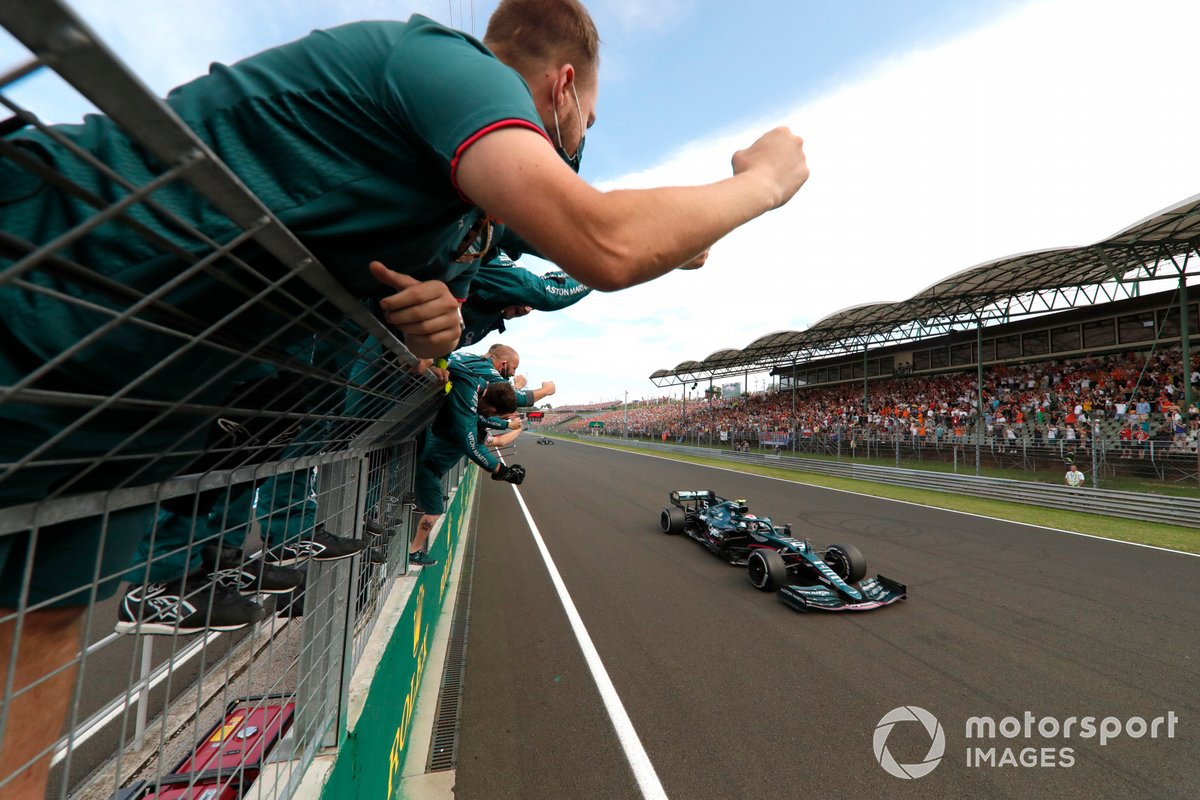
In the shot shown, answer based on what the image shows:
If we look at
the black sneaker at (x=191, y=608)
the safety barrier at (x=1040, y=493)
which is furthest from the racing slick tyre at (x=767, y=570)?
the safety barrier at (x=1040, y=493)

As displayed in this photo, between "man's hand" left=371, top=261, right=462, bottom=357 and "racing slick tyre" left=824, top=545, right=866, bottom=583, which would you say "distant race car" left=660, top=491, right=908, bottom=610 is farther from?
"man's hand" left=371, top=261, right=462, bottom=357

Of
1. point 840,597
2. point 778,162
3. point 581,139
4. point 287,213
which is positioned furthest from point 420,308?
point 840,597

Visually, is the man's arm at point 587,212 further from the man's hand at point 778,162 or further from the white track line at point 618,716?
the white track line at point 618,716

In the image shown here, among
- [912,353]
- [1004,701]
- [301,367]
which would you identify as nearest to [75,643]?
[301,367]

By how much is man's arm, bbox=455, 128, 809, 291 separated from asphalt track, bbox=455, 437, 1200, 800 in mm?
3065

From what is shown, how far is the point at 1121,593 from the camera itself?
5668 mm

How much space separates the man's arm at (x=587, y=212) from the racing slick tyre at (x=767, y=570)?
560cm

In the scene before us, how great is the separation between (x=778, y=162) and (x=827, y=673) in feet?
13.6

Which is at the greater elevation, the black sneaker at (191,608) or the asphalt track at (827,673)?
the black sneaker at (191,608)

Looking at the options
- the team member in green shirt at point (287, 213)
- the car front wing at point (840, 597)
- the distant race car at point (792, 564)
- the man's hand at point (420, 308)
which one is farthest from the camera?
the distant race car at point (792, 564)

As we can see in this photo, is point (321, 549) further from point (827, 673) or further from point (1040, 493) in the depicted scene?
point (1040, 493)

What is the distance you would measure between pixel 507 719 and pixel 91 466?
A: 3393mm

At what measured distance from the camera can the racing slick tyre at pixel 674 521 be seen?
28.8ft

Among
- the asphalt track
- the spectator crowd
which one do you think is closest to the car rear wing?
the asphalt track
